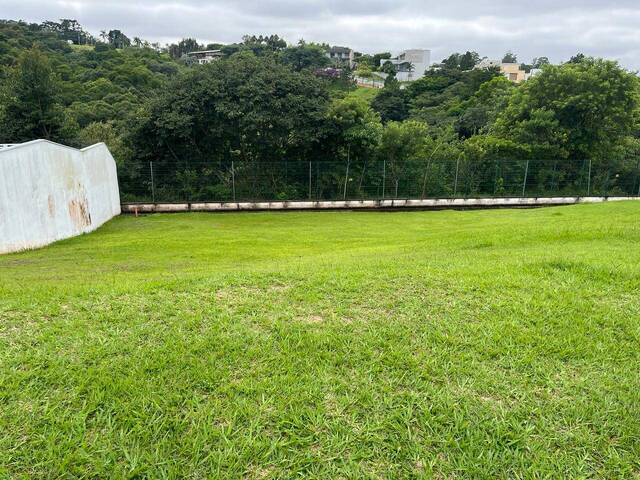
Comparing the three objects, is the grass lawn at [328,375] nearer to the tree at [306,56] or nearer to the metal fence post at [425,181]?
the metal fence post at [425,181]

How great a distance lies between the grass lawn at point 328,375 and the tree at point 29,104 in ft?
62.0

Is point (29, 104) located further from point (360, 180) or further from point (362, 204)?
point (362, 204)

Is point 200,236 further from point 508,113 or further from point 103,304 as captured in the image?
point 508,113

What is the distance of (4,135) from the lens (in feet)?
65.0

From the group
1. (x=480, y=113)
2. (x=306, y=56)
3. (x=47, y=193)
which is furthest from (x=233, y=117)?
(x=306, y=56)

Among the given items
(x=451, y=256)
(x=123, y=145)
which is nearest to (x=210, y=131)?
(x=123, y=145)

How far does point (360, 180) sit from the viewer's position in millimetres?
19672

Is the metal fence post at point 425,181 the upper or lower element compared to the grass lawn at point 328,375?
upper

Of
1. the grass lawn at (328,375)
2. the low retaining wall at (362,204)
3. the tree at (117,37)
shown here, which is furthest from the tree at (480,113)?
the tree at (117,37)

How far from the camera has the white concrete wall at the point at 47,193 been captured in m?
9.72

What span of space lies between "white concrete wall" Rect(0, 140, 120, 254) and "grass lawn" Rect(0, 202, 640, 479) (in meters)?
6.14

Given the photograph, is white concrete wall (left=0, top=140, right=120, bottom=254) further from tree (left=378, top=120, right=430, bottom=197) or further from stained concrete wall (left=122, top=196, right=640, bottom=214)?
tree (left=378, top=120, right=430, bottom=197)

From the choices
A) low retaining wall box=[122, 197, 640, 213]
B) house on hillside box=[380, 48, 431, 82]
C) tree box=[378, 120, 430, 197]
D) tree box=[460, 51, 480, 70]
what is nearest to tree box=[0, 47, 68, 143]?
low retaining wall box=[122, 197, 640, 213]

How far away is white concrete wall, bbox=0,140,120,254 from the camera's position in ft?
31.9
